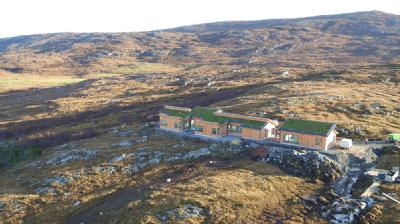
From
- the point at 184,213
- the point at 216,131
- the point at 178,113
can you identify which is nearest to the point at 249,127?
the point at 216,131

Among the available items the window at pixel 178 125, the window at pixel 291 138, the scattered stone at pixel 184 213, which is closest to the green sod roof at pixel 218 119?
the window at pixel 178 125

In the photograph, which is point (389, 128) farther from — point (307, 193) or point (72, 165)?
point (72, 165)

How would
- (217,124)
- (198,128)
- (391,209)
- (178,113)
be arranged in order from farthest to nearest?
(178,113) < (198,128) < (217,124) < (391,209)

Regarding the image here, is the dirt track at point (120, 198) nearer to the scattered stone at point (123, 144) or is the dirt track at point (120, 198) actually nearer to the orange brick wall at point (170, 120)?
the scattered stone at point (123, 144)

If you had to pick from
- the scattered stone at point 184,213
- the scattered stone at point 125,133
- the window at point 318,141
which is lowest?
the scattered stone at point 125,133

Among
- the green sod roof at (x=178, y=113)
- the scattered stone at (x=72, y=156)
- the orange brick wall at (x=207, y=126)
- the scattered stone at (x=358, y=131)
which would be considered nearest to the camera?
the scattered stone at (x=72, y=156)

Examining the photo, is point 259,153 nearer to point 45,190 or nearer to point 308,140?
point 308,140

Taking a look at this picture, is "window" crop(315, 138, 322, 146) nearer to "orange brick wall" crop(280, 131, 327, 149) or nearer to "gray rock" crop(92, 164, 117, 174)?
"orange brick wall" crop(280, 131, 327, 149)

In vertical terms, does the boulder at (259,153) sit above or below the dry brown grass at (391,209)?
above
